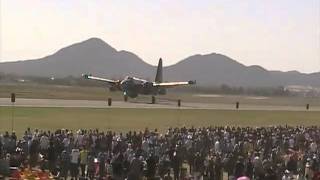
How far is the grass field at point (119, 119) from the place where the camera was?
38.5 metres

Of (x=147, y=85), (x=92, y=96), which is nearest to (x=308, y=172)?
(x=147, y=85)

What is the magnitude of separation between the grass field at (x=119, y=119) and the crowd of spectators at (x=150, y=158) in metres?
11.5

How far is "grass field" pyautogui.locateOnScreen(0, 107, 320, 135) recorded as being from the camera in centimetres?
3853

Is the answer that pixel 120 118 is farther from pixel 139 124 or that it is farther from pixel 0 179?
pixel 0 179

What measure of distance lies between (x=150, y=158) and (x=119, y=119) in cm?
2506

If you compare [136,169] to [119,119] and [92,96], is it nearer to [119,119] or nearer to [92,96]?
[119,119]

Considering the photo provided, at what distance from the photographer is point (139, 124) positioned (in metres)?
41.8

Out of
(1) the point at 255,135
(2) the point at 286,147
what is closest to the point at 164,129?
(1) the point at 255,135

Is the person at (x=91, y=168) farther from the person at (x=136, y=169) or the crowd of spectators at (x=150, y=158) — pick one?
the person at (x=136, y=169)

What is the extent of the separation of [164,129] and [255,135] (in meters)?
10.3

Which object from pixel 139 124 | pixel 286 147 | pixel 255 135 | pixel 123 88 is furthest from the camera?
pixel 123 88

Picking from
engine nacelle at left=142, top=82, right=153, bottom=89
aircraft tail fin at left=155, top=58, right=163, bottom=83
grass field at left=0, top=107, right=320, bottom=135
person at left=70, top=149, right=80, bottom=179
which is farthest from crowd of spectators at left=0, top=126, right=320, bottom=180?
aircraft tail fin at left=155, top=58, right=163, bottom=83

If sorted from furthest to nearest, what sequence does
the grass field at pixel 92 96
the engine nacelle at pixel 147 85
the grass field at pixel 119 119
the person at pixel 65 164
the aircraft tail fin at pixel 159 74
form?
the aircraft tail fin at pixel 159 74, the grass field at pixel 92 96, the engine nacelle at pixel 147 85, the grass field at pixel 119 119, the person at pixel 65 164

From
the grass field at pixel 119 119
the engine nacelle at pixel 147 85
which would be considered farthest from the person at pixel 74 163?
the engine nacelle at pixel 147 85
